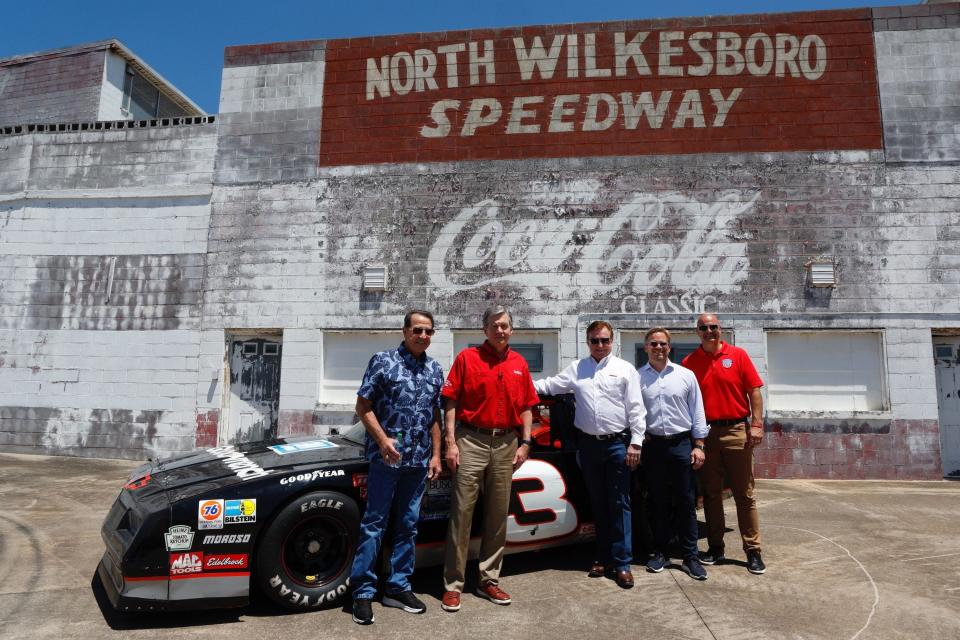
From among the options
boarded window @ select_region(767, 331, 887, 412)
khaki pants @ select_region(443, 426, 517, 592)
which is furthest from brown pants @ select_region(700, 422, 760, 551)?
boarded window @ select_region(767, 331, 887, 412)

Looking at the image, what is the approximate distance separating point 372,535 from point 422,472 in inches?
18.6

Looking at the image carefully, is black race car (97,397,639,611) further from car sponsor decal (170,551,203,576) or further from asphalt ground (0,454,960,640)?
→ asphalt ground (0,454,960,640)

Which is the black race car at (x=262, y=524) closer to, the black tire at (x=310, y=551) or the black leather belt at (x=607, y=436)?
the black tire at (x=310, y=551)

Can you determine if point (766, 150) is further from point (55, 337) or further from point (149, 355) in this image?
point (55, 337)

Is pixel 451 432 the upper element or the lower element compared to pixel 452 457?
upper

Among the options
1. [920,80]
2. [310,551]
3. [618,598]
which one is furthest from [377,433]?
[920,80]

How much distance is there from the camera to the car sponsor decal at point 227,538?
3.22m

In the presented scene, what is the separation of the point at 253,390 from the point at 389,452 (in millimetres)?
7039

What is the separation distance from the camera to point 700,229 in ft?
29.5

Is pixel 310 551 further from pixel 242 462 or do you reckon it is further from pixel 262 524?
pixel 242 462

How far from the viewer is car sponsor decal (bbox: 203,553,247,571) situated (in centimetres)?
321

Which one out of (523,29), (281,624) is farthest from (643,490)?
(523,29)

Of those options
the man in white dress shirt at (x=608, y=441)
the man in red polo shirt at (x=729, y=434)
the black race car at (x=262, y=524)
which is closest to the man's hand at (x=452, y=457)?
the black race car at (x=262, y=524)

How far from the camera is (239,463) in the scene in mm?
3727
